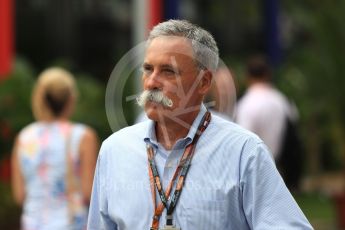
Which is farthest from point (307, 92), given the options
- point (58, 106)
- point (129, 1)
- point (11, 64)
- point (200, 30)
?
point (200, 30)

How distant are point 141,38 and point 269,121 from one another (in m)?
3.19

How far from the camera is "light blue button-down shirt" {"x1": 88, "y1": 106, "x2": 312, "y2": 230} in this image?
148 inches

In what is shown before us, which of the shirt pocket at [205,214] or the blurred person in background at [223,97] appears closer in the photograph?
the shirt pocket at [205,214]

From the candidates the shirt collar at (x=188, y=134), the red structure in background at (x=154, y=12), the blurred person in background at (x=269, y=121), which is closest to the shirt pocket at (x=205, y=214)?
the shirt collar at (x=188, y=134)

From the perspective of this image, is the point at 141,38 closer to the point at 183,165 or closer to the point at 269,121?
the point at 269,121

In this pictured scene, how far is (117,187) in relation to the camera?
154 inches

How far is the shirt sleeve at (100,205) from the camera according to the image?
13.1 feet

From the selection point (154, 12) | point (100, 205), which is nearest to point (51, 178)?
point (100, 205)

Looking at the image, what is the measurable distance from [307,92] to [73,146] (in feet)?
32.9

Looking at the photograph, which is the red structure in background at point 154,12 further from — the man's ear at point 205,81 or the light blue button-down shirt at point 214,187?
the light blue button-down shirt at point 214,187

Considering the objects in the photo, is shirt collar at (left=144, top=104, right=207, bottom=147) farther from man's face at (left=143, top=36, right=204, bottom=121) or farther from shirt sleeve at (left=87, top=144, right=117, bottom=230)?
shirt sleeve at (left=87, top=144, right=117, bottom=230)

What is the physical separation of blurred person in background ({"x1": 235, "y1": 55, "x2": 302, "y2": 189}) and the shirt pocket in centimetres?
537

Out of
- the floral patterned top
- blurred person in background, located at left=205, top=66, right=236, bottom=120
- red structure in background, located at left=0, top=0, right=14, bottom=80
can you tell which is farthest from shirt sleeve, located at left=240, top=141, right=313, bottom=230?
red structure in background, located at left=0, top=0, right=14, bottom=80

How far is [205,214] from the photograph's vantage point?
3754 mm
